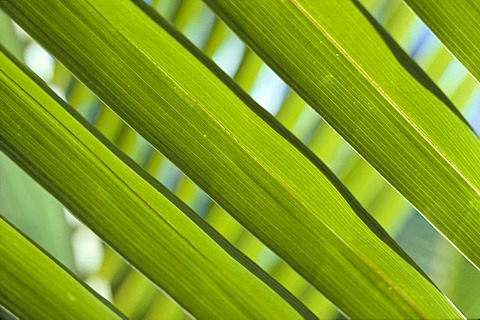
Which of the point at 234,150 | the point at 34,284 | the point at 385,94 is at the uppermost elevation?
the point at 385,94

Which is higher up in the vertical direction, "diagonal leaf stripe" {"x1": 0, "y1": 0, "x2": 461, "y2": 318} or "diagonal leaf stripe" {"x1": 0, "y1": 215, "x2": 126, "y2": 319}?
"diagonal leaf stripe" {"x1": 0, "y1": 0, "x2": 461, "y2": 318}

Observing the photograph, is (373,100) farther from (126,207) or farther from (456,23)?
(126,207)

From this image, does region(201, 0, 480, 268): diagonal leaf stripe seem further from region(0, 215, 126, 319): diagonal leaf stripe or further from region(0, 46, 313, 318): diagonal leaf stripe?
region(0, 215, 126, 319): diagonal leaf stripe

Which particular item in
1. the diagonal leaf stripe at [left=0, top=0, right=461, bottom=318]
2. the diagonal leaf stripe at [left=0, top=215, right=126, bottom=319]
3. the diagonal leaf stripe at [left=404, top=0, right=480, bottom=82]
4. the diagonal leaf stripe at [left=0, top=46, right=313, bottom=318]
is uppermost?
the diagonal leaf stripe at [left=404, top=0, right=480, bottom=82]

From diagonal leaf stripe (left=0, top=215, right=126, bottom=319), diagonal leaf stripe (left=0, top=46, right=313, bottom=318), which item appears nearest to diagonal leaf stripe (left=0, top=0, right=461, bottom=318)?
diagonal leaf stripe (left=0, top=46, right=313, bottom=318)

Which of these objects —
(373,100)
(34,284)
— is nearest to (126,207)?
(34,284)
